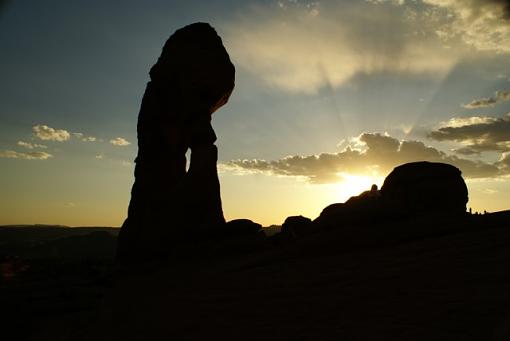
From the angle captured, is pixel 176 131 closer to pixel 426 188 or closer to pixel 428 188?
pixel 426 188

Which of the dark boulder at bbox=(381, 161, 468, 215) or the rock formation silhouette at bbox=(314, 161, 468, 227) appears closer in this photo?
the rock formation silhouette at bbox=(314, 161, 468, 227)

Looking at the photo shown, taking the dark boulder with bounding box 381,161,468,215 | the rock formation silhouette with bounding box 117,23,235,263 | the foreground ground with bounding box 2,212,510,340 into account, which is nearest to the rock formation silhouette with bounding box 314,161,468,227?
the dark boulder with bounding box 381,161,468,215

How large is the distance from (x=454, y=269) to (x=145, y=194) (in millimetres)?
30786

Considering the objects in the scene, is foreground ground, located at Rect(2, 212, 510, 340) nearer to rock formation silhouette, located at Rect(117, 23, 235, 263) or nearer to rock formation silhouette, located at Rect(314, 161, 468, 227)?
rock formation silhouette, located at Rect(314, 161, 468, 227)

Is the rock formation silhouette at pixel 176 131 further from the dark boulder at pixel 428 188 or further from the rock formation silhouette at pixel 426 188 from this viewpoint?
the dark boulder at pixel 428 188

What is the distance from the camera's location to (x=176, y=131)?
3622 centimetres

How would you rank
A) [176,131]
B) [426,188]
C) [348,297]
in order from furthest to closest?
[176,131] → [426,188] → [348,297]

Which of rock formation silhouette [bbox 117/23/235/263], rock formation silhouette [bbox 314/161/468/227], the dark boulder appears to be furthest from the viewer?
rock formation silhouette [bbox 117/23/235/263]

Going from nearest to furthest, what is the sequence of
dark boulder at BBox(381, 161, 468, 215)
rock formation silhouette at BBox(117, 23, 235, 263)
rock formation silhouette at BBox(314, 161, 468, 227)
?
rock formation silhouette at BBox(314, 161, 468, 227)
dark boulder at BBox(381, 161, 468, 215)
rock formation silhouette at BBox(117, 23, 235, 263)

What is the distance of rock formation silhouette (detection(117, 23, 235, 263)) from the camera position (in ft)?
109

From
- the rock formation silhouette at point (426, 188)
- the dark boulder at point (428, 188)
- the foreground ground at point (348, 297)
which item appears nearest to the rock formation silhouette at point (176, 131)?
the rock formation silhouette at point (426, 188)

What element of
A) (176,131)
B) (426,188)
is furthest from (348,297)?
(176,131)

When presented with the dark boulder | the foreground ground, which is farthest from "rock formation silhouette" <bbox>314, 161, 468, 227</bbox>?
the foreground ground

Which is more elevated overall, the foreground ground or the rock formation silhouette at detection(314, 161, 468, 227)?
the rock formation silhouette at detection(314, 161, 468, 227)
